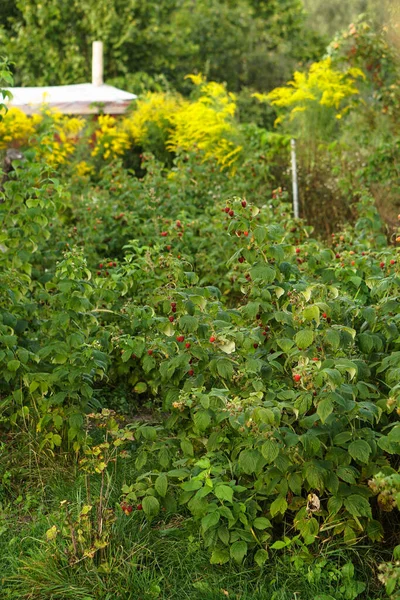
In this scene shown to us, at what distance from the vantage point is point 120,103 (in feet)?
43.4

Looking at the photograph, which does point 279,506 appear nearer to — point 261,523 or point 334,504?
point 261,523

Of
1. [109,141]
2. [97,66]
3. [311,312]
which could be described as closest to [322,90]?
[109,141]

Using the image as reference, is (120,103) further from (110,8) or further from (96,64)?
(110,8)

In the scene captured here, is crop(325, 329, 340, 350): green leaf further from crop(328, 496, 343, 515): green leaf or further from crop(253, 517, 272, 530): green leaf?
crop(253, 517, 272, 530): green leaf

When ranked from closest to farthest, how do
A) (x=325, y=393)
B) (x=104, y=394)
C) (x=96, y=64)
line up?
(x=325, y=393)
(x=104, y=394)
(x=96, y=64)

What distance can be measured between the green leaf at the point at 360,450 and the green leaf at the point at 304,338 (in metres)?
0.38

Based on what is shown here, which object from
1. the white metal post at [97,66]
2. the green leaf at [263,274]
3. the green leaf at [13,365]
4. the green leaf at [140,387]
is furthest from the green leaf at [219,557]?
the white metal post at [97,66]

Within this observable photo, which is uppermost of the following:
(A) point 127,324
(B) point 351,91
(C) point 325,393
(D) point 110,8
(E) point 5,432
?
(D) point 110,8

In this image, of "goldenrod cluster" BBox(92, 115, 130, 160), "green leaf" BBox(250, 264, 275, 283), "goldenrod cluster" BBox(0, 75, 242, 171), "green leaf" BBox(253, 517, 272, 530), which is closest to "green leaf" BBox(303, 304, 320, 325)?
"green leaf" BBox(250, 264, 275, 283)

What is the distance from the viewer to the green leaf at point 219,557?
10.8ft

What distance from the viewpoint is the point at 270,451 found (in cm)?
316

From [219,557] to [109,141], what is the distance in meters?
8.59

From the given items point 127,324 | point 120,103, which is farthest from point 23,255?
point 120,103

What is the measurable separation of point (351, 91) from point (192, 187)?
4209 millimetres
